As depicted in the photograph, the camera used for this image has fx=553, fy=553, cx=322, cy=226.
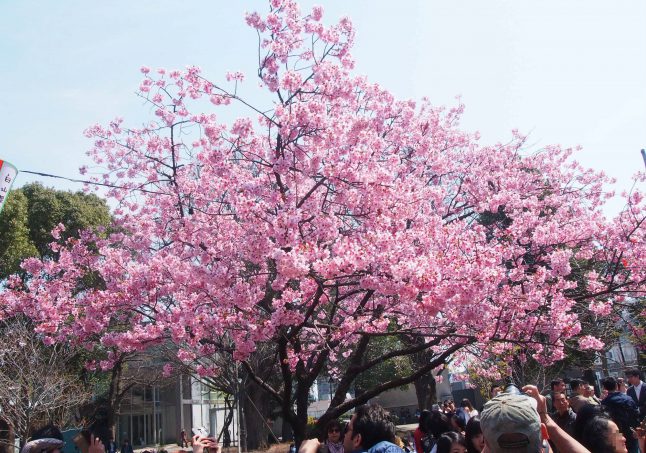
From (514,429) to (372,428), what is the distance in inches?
52.3

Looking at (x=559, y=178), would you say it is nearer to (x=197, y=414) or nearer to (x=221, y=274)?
(x=221, y=274)

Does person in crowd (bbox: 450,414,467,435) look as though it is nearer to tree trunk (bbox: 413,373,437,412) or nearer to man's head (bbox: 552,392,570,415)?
man's head (bbox: 552,392,570,415)

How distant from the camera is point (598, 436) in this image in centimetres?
302

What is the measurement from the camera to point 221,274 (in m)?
7.91

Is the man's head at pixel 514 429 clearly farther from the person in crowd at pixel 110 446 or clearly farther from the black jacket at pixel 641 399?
the black jacket at pixel 641 399

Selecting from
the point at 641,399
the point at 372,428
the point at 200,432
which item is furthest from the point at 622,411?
the point at 200,432

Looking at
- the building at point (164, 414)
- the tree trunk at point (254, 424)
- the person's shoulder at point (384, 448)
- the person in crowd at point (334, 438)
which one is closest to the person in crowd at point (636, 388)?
the person in crowd at point (334, 438)

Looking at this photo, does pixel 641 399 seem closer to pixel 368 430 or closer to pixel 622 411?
pixel 622 411

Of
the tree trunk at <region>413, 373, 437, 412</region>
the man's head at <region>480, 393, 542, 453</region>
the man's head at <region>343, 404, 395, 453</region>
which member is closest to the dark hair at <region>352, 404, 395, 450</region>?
the man's head at <region>343, 404, 395, 453</region>

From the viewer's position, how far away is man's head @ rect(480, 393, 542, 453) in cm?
208

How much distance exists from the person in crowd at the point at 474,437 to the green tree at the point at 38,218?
62.8 feet

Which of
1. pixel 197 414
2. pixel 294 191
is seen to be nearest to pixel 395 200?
pixel 294 191

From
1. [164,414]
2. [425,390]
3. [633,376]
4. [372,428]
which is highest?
[164,414]

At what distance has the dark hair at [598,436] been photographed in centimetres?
300
